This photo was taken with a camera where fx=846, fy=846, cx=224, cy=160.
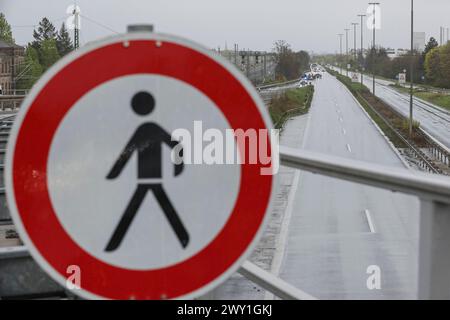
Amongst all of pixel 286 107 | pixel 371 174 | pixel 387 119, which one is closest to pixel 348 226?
pixel 371 174

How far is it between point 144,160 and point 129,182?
0.05 m

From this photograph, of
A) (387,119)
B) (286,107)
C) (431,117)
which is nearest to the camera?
(286,107)

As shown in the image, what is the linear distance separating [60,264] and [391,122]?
4613 centimetres

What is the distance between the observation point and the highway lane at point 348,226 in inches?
83.7

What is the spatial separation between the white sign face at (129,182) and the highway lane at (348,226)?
0.44 meters

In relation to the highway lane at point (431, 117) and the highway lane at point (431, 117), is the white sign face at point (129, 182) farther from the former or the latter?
the highway lane at point (431, 117)

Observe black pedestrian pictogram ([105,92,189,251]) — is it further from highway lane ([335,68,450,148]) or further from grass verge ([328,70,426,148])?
highway lane ([335,68,450,148])

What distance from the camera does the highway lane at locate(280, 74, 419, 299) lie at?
6.98ft

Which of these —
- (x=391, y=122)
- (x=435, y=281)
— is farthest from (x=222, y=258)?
(x=391, y=122)

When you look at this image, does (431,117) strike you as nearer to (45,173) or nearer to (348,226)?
(348,226)

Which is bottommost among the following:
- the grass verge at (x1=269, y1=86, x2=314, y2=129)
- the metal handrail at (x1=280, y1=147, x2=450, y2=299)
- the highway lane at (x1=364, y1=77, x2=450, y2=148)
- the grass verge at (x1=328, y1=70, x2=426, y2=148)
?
the highway lane at (x1=364, y1=77, x2=450, y2=148)

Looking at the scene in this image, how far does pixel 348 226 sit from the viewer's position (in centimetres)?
1712

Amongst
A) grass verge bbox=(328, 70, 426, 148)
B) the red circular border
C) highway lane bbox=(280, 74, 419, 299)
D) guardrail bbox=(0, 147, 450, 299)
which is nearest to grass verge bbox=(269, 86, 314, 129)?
highway lane bbox=(280, 74, 419, 299)

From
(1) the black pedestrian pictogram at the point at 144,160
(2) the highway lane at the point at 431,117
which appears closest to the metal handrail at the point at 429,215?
(1) the black pedestrian pictogram at the point at 144,160
